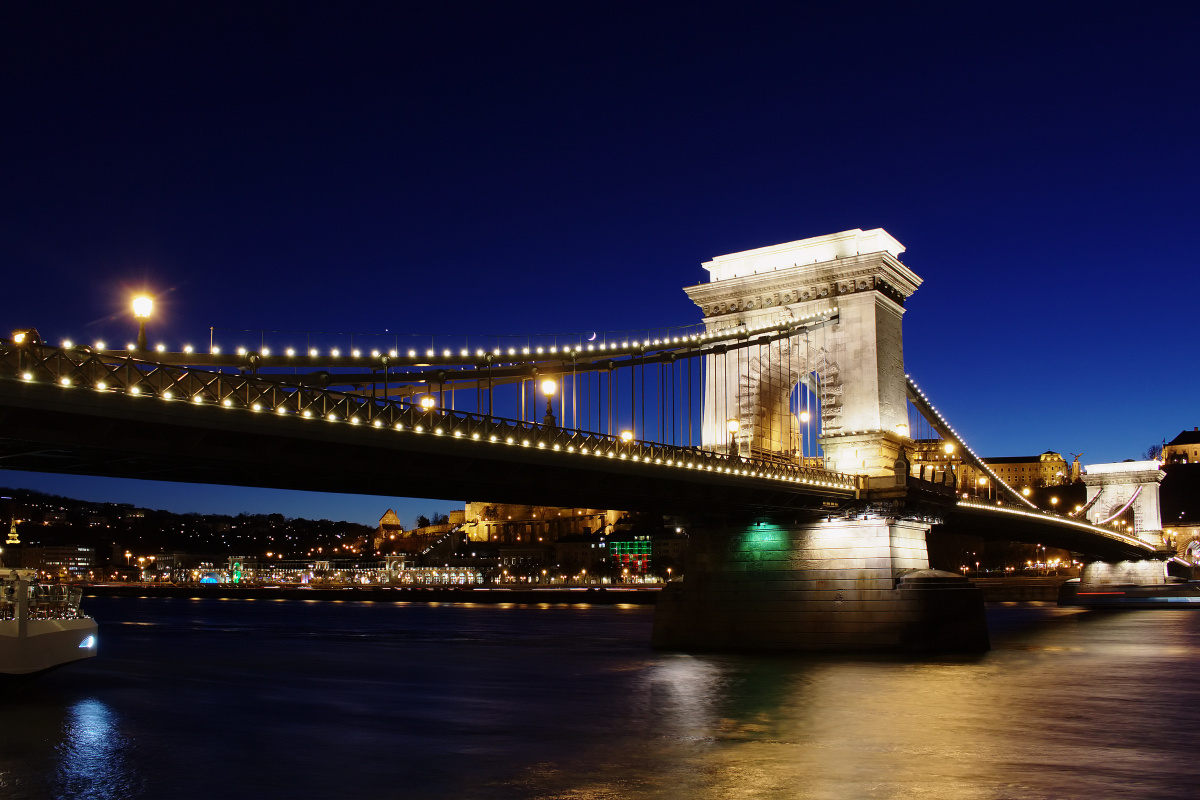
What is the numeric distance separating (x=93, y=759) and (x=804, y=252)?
37634 mm

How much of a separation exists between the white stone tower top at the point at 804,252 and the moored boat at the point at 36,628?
105 ft

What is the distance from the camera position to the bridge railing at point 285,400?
22.1 meters

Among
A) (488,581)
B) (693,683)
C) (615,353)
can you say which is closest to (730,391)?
(615,353)

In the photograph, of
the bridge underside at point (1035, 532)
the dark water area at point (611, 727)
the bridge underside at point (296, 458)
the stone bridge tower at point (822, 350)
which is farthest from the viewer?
the bridge underside at point (1035, 532)

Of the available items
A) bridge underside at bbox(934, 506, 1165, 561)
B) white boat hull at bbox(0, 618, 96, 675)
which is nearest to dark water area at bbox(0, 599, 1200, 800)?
white boat hull at bbox(0, 618, 96, 675)

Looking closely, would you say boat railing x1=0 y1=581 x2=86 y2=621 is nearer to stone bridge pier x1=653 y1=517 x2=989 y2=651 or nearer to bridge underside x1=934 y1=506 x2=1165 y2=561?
stone bridge pier x1=653 y1=517 x2=989 y2=651

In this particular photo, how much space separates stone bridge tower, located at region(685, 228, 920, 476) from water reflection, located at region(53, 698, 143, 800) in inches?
1147

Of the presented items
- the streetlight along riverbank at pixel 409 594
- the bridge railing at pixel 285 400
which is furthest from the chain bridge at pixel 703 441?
the streetlight along riverbank at pixel 409 594

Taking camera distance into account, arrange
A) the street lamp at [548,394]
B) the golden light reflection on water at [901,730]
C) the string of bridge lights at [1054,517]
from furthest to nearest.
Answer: the string of bridge lights at [1054,517] < the street lamp at [548,394] < the golden light reflection on water at [901,730]

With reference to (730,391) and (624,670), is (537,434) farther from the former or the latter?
(730,391)

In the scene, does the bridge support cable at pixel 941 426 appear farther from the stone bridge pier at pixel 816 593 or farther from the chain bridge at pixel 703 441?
the stone bridge pier at pixel 816 593

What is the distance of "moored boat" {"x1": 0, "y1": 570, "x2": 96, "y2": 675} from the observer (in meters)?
27.2

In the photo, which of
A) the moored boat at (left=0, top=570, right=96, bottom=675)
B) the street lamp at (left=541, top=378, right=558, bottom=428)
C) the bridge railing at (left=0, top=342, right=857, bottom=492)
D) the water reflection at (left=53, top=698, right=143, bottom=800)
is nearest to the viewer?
the water reflection at (left=53, top=698, right=143, bottom=800)

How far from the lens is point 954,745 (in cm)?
2202
